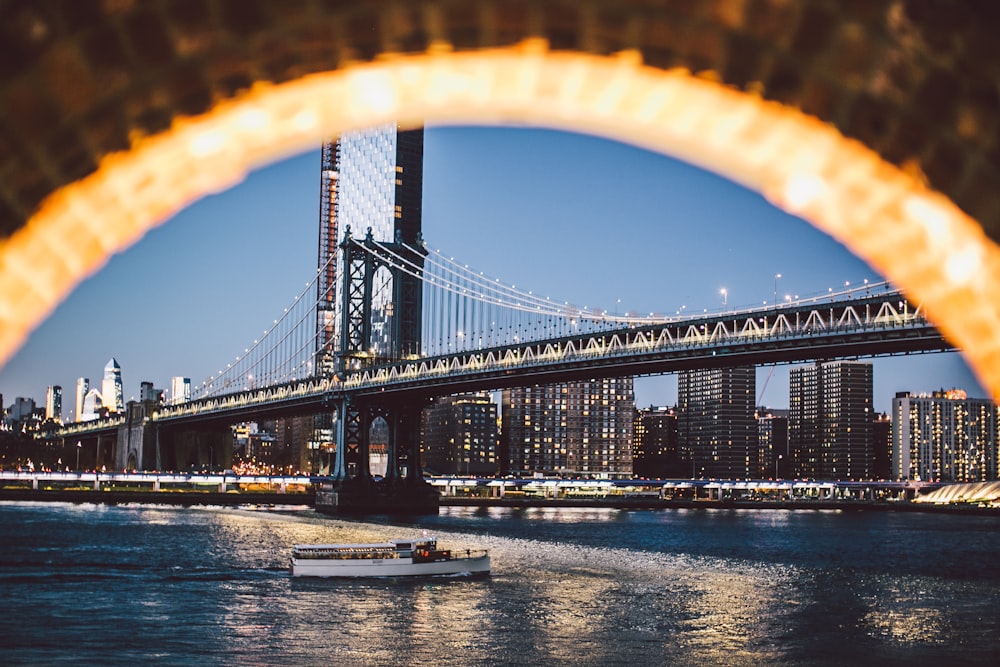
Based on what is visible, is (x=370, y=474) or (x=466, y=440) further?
(x=466, y=440)

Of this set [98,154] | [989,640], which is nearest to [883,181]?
[98,154]

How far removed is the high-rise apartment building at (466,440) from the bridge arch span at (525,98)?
629 ft

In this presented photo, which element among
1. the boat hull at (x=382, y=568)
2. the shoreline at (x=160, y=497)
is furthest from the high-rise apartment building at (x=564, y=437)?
the boat hull at (x=382, y=568)

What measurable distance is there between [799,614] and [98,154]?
124ft

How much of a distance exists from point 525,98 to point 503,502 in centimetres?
11812

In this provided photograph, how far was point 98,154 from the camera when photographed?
6.86 ft

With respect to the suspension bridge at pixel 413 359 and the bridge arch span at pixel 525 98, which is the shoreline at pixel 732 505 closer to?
the suspension bridge at pixel 413 359

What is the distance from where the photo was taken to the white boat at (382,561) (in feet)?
141

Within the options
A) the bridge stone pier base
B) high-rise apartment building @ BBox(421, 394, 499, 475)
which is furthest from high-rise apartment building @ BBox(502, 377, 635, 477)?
the bridge stone pier base

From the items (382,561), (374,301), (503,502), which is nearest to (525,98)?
(382,561)

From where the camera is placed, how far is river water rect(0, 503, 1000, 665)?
2880cm

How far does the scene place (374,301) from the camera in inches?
4451

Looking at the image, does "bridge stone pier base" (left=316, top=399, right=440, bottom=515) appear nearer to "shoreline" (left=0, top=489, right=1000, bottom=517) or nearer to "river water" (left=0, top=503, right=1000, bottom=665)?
"river water" (left=0, top=503, right=1000, bottom=665)

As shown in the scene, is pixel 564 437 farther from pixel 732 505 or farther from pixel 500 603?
pixel 500 603
